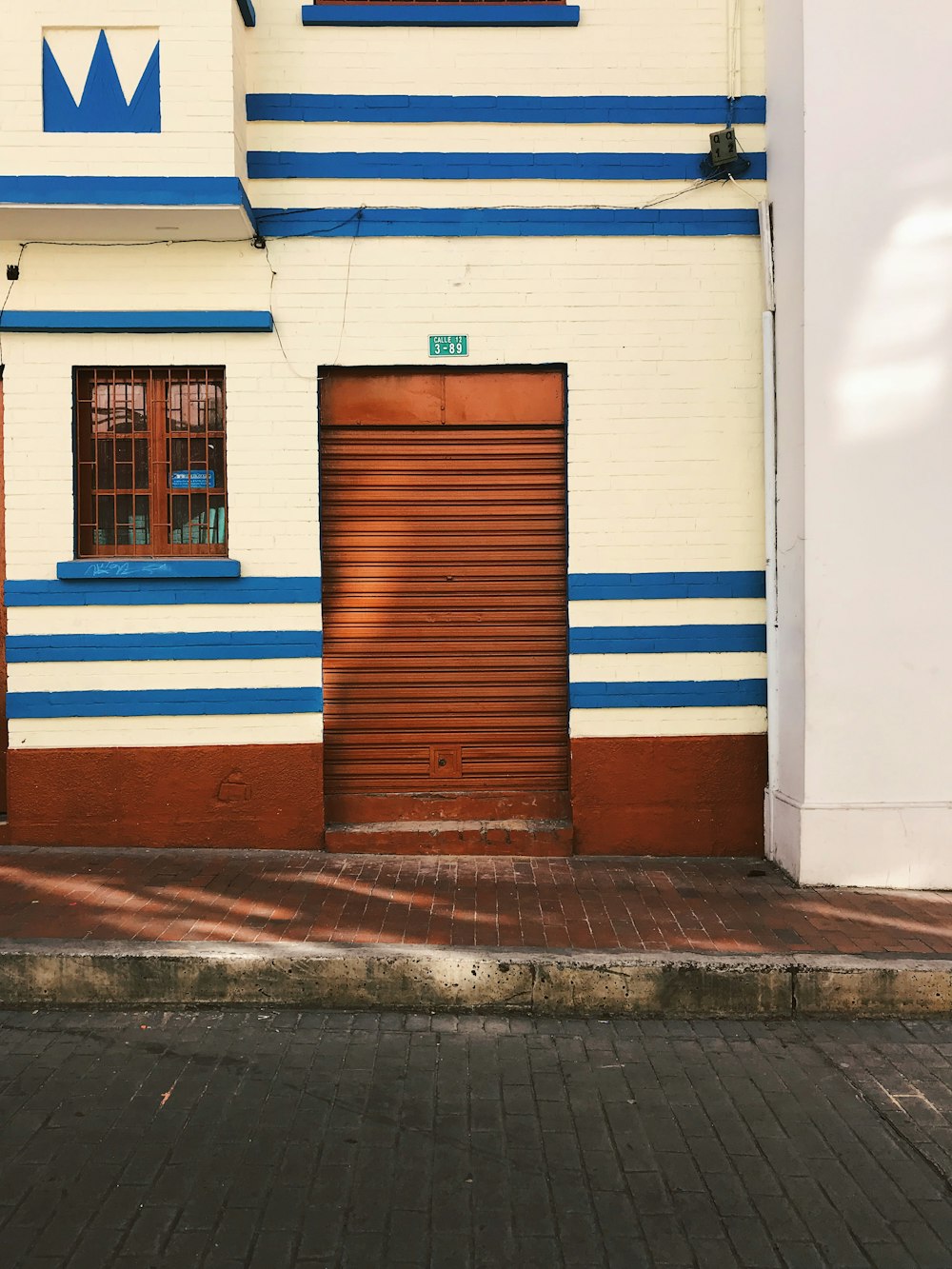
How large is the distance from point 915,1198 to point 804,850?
3.21 metres

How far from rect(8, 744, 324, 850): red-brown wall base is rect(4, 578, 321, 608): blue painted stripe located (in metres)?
1.04

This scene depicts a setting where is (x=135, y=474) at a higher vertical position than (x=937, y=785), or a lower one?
higher

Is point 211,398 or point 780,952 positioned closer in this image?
point 780,952

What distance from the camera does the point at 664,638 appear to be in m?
7.39

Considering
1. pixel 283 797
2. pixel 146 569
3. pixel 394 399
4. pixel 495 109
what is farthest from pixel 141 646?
pixel 495 109

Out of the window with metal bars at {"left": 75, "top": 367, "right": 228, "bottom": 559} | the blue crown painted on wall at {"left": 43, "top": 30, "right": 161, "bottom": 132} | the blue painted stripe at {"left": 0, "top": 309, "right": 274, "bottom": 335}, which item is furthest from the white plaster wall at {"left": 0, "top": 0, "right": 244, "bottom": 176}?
the window with metal bars at {"left": 75, "top": 367, "right": 228, "bottom": 559}

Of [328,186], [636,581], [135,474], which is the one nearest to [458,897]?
[636,581]

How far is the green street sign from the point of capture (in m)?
7.30

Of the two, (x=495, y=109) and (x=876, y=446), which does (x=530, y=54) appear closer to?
(x=495, y=109)

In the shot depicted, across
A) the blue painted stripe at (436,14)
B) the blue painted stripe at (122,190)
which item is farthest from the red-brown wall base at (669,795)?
the blue painted stripe at (436,14)

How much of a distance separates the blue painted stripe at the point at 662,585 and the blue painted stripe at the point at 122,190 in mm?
3389

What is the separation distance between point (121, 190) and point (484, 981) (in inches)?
208

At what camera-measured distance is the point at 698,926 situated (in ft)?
18.9

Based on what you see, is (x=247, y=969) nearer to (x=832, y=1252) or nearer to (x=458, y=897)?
→ (x=458, y=897)
